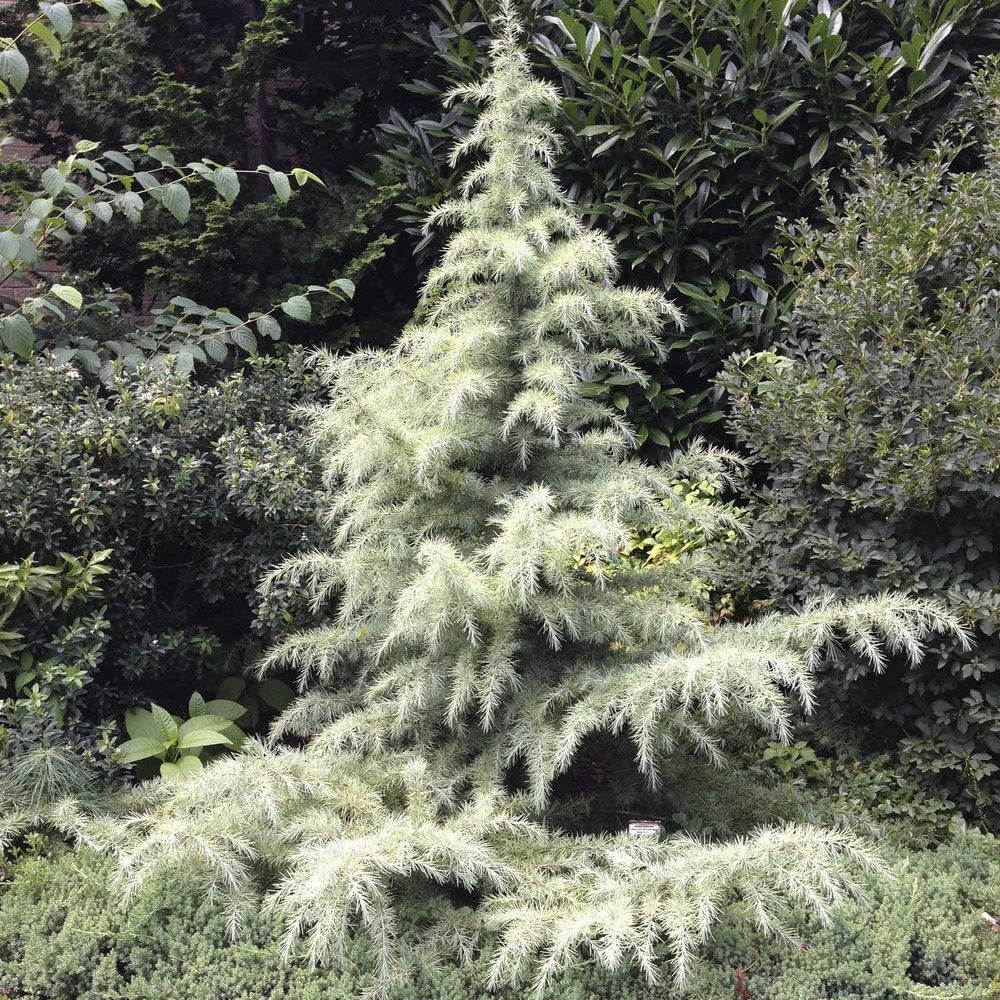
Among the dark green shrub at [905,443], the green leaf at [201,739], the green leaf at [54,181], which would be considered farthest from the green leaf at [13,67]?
the dark green shrub at [905,443]

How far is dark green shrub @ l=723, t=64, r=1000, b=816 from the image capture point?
323 centimetres

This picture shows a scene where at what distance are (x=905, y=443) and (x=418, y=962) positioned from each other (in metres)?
2.34

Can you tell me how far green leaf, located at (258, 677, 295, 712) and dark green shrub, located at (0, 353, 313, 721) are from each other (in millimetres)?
226

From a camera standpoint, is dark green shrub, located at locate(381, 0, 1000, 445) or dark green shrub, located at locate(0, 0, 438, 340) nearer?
dark green shrub, located at locate(381, 0, 1000, 445)

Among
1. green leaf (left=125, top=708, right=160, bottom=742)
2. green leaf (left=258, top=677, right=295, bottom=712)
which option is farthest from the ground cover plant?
green leaf (left=258, top=677, right=295, bottom=712)

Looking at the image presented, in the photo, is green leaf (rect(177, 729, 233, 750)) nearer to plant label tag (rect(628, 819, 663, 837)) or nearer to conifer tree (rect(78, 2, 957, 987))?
conifer tree (rect(78, 2, 957, 987))

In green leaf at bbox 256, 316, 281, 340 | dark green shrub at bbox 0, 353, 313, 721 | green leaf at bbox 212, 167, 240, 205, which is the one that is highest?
green leaf at bbox 212, 167, 240, 205

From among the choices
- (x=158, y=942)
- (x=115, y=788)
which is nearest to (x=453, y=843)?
(x=158, y=942)

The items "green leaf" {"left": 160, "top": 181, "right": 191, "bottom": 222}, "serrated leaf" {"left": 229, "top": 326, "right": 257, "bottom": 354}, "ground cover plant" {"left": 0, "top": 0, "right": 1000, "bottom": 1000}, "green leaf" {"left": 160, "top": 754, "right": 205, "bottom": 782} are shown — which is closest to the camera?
"ground cover plant" {"left": 0, "top": 0, "right": 1000, "bottom": 1000}

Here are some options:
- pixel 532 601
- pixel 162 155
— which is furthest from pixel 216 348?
pixel 532 601

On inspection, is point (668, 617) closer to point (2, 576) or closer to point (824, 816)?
point (824, 816)

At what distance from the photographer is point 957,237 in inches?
142

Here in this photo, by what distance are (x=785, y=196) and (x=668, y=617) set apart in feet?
8.95

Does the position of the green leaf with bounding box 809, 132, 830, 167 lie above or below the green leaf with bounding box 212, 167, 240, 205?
above
